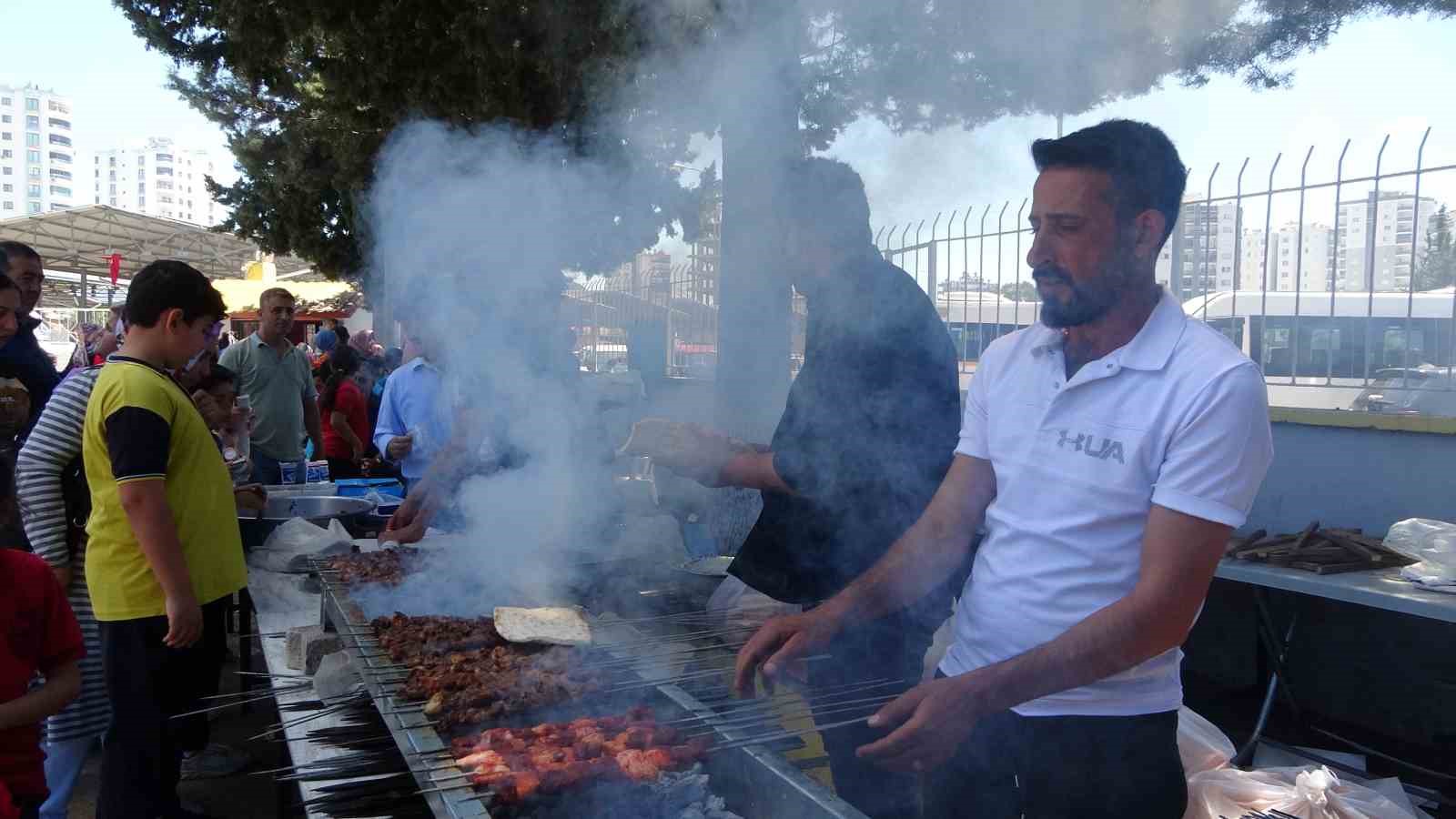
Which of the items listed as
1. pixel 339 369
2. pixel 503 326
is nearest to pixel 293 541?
pixel 503 326

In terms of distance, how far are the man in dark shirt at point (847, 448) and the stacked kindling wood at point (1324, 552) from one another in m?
1.58

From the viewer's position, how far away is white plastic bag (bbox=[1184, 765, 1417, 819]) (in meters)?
2.62

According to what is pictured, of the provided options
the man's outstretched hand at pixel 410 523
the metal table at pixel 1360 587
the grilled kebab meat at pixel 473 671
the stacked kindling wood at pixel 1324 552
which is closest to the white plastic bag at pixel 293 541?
the man's outstretched hand at pixel 410 523

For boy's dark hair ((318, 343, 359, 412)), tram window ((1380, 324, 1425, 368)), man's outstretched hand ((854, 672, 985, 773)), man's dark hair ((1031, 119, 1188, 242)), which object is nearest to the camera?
man's outstretched hand ((854, 672, 985, 773))

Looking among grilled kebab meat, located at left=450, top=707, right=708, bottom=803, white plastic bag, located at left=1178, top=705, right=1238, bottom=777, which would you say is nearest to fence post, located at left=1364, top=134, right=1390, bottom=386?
white plastic bag, located at left=1178, top=705, right=1238, bottom=777

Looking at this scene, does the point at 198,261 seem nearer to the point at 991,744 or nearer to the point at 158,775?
the point at 158,775

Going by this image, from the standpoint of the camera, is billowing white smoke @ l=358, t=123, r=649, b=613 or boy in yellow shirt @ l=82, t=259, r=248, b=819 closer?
boy in yellow shirt @ l=82, t=259, r=248, b=819

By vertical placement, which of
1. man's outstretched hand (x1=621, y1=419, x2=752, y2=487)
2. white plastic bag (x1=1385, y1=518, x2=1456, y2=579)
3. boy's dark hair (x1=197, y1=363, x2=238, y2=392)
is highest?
boy's dark hair (x1=197, y1=363, x2=238, y2=392)

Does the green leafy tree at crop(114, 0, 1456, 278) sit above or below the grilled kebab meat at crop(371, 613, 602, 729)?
above

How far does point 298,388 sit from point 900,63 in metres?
5.18

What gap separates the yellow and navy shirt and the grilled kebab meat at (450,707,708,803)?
5.08 feet

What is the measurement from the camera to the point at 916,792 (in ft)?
8.85

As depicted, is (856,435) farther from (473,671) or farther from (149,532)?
(149,532)

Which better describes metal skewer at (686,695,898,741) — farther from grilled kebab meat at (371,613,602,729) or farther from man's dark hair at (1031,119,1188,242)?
man's dark hair at (1031,119,1188,242)
